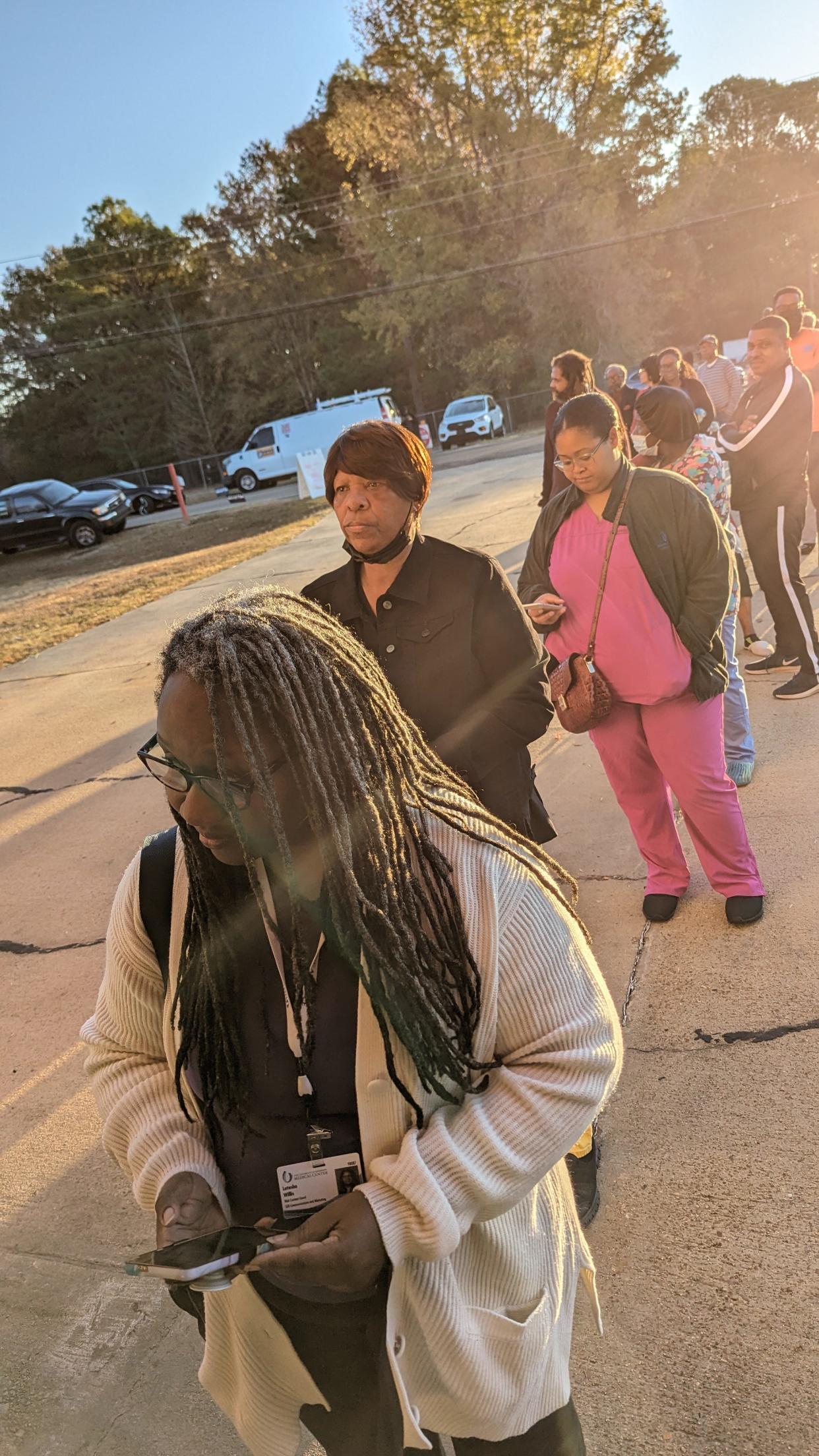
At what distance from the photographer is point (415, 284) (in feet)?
116

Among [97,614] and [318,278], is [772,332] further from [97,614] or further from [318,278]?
[318,278]

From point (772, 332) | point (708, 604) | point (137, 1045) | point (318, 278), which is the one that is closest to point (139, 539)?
point (772, 332)

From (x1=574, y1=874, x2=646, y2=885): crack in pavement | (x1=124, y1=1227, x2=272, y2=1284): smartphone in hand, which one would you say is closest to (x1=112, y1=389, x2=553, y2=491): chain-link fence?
(x1=574, y1=874, x2=646, y2=885): crack in pavement

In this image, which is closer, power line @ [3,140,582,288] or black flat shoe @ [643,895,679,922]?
black flat shoe @ [643,895,679,922]

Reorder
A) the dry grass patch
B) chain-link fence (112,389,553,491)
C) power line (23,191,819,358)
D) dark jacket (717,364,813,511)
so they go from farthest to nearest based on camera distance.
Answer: chain-link fence (112,389,553,491) → power line (23,191,819,358) → the dry grass patch → dark jacket (717,364,813,511)

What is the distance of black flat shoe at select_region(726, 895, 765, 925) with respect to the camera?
10.5 ft

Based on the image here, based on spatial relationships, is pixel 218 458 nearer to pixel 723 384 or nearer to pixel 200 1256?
pixel 723 384

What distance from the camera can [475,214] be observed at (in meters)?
34.6

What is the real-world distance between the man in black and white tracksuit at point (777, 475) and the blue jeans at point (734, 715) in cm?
94

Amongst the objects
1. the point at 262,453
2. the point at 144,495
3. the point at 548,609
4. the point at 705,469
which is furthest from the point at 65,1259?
the point at 144,495

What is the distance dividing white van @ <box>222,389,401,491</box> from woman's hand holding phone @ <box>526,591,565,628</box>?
25562 mm

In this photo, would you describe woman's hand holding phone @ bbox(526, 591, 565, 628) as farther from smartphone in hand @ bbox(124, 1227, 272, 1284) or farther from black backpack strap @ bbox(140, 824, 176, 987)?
smartphone in hand @ bbox(124, 1227, 272, 1284)

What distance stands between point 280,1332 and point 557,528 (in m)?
2.54

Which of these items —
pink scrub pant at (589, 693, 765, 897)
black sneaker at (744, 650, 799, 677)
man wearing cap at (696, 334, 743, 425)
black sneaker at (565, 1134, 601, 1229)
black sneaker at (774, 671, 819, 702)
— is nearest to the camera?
black sneaker at (565, 1134, 601, 1229)
